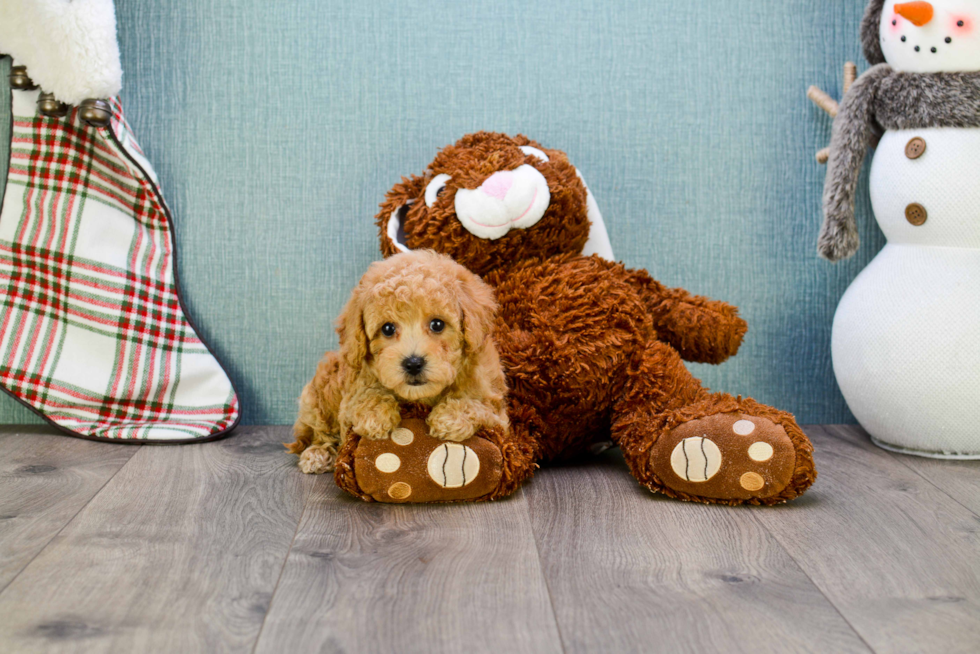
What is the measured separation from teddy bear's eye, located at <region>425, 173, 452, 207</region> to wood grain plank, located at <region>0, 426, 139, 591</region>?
0.70m

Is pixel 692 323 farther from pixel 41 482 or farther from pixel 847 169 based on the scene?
pixel 41 482

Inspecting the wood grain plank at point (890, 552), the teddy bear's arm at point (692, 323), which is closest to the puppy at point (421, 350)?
the teddy bear's arm at point (692, 323)

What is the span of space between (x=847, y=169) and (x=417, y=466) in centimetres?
95

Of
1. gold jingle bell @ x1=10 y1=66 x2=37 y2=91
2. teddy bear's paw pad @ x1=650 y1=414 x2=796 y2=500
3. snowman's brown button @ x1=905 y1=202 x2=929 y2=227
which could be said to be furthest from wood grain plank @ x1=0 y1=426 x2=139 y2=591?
snowman's brown button @ x1=905 y1=202 x2=929 y2=227

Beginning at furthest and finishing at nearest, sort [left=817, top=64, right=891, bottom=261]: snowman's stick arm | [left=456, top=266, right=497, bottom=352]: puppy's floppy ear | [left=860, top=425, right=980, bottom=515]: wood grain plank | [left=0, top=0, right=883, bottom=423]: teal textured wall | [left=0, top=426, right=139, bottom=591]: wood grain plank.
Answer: [left=0, top=0, right=883, bottom=423]: teal textured wall, [left=817, top=64, right=891, bottom=261]: snowman's stick arm, [left=860, top=425, right=980, bottom=515]: wood grain plank, [left=456, top=266, right=497, bottom=352]: puppy's floppy ear, [left=0, top=426, right=139, bottom=591]: wood grain plank

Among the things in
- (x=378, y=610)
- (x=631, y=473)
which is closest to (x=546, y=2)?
(x=631, y=473)

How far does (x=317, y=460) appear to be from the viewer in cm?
141

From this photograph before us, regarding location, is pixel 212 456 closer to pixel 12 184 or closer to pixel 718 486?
pixel 12 184

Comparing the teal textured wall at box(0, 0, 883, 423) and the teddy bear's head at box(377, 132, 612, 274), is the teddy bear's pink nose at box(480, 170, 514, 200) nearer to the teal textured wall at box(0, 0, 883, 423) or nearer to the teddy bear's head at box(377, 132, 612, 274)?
the teddy bear's head at box(377, 132, 612, 274)

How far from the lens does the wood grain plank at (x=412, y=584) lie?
2.81ft

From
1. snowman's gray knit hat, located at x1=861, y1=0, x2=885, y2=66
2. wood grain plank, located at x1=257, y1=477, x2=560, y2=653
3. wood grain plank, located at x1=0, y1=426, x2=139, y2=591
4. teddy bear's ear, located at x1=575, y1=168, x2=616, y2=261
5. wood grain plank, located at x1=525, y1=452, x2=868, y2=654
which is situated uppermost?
snowman's gray knit hat, located at x1=861, y1=0, x2=885, y2=66

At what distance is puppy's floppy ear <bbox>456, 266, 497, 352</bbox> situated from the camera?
3.90ft

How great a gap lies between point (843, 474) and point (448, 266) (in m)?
0.78

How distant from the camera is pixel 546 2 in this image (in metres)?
1.67
